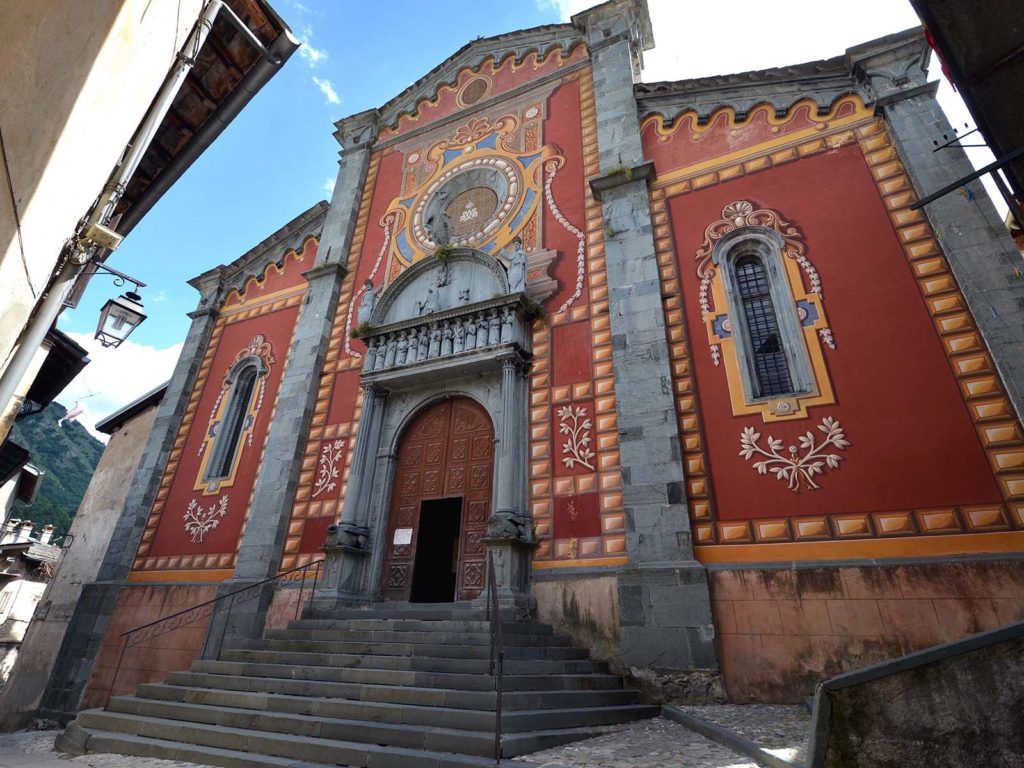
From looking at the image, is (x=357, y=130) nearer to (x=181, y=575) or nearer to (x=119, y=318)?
(x=119, y=318)

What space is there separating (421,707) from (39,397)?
1209cm

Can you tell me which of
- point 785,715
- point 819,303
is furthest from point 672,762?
point 819,303

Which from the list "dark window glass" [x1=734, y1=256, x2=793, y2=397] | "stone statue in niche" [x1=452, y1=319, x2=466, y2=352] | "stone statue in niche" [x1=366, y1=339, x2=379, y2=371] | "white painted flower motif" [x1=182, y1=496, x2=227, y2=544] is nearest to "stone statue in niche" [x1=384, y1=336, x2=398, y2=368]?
"stone statue in niche" [x1=366, y1=339, x2=379, y2=371]

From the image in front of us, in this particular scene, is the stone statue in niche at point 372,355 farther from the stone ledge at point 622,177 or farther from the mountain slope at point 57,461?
the mountain slope at point 57,461

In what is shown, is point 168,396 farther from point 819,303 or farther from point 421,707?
point 819,303

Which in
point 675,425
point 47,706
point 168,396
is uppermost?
point 168,396

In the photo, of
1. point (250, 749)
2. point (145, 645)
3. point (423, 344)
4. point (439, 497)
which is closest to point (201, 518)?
point (145, 645)

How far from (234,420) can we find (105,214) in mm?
8119

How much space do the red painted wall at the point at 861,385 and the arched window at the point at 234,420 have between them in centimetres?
1017

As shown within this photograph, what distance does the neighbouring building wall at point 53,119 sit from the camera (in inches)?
94.9

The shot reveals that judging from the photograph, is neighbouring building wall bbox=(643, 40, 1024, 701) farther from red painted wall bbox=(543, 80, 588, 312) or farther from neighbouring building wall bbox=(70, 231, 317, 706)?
neighbouring building wall bbox=(70, 231, 317, 706)

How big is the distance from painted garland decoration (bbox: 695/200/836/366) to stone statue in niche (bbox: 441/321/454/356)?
4.68m

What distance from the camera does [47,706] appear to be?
10.8 metres

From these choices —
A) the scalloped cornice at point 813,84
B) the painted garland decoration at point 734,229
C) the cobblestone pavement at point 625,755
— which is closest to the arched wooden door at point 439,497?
the cobblestone pavement at point 625,755
